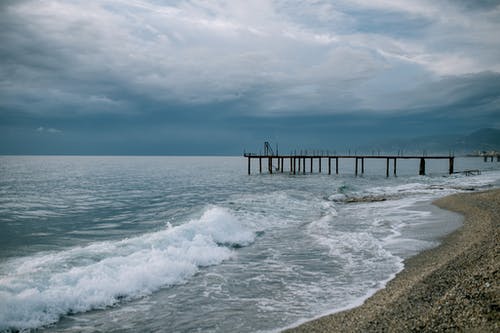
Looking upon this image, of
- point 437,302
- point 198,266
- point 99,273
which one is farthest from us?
point 198,266

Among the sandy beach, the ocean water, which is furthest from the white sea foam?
the sandy beach

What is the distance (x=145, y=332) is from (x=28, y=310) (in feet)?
10.4

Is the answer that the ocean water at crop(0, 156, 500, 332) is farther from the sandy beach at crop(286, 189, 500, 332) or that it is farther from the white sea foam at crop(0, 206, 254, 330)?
the sandy beach at crop(286, 189, 500, 332)

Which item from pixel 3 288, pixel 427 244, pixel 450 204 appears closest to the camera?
pixel 3 288

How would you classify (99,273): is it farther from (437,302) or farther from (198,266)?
(437,302)

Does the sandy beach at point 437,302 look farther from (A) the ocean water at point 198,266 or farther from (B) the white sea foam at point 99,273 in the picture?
(B) the white sea foam at point 99,273

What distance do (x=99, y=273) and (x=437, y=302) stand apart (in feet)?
28.8

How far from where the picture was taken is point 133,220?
2216 cm

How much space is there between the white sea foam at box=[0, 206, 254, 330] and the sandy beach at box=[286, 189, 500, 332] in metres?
5.30

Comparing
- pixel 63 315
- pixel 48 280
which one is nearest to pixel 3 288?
pixel 48 280

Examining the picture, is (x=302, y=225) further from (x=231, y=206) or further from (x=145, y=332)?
(x=145, y=332)

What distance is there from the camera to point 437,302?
21.6ft

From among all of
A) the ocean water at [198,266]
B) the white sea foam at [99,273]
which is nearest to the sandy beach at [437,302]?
the ocean water at [198,266]

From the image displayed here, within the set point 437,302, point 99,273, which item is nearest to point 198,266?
point 99,273
